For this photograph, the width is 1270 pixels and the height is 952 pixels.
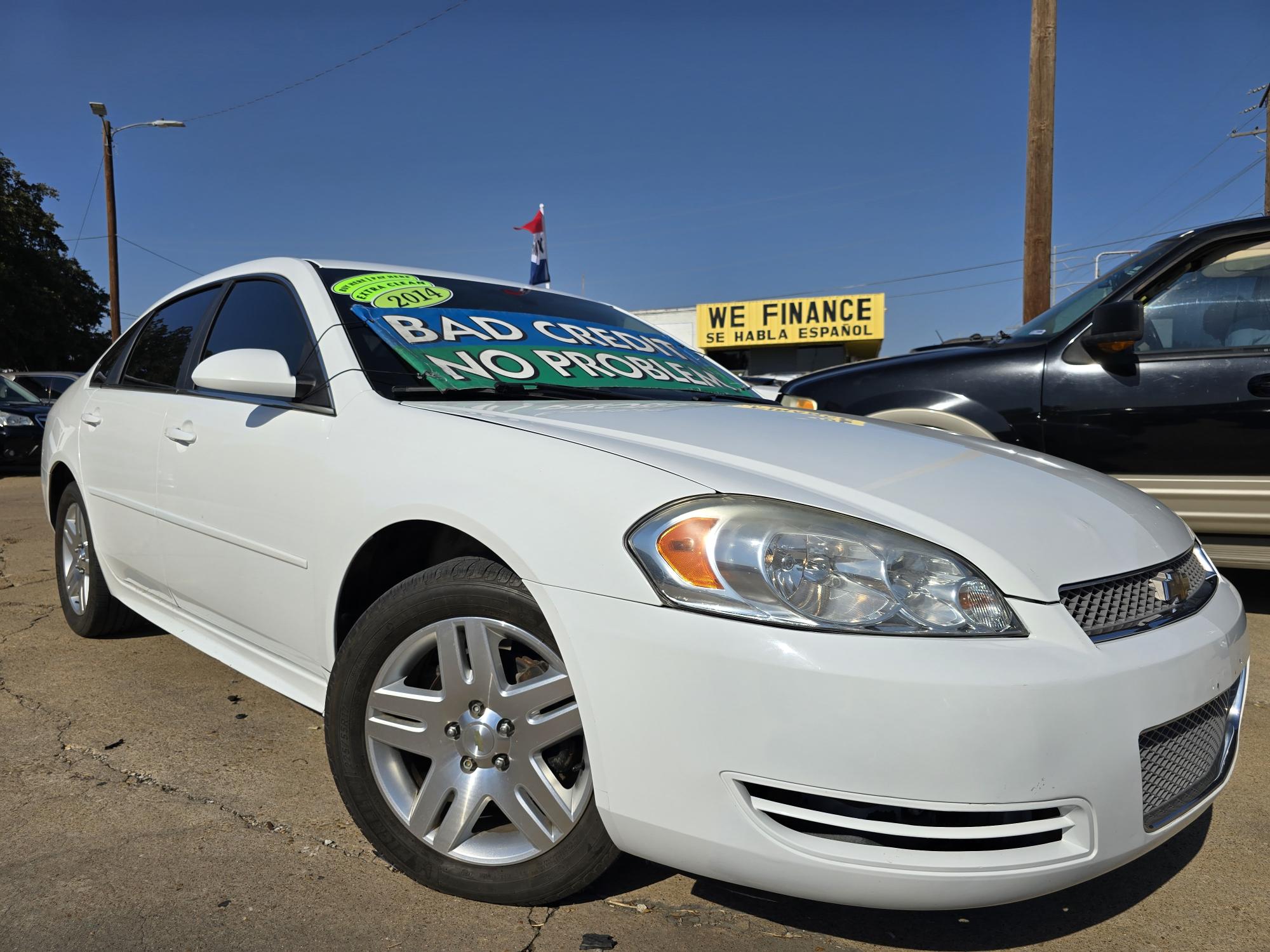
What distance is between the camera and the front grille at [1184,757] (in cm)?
160

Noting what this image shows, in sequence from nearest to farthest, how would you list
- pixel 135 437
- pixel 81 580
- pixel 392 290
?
pixel 392 290 → pixel 135 437 → pixel 81 580

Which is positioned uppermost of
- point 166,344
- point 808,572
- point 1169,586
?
point 166,344

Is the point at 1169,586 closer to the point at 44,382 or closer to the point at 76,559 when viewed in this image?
the point at 76,559

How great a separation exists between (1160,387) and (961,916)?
2.88 meters

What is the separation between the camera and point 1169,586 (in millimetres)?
1846

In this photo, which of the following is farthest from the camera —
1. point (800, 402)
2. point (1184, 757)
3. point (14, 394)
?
point (14, 394)

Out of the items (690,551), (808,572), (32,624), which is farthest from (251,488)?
(32,624)

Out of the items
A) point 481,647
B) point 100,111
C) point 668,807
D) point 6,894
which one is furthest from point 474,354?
point 100,111

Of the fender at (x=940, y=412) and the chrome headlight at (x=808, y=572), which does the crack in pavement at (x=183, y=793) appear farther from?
the fender at (x=940, y=412)

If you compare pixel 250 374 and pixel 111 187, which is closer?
pixel 250 374

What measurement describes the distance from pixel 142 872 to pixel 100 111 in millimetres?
19958

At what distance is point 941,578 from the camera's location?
155cm

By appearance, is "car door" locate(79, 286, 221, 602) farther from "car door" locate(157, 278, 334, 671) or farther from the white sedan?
the white sedan

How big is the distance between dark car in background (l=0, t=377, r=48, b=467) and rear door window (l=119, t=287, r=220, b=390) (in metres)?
9.07
